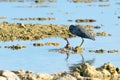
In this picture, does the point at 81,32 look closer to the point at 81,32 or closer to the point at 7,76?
the point at 81,32

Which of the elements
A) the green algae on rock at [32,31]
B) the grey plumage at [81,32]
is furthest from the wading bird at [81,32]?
the green algae on rock at [32,31]

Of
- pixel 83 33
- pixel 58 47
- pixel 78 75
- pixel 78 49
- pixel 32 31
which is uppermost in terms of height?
pixel 78 75

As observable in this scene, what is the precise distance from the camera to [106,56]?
19.0 m

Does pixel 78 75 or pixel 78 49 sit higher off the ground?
pixel 78 75

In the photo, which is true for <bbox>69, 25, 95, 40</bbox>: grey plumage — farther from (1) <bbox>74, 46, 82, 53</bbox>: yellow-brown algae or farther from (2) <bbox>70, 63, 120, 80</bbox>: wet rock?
(2) <bbox>70, 63, 120, 80</bbox>: wet rock

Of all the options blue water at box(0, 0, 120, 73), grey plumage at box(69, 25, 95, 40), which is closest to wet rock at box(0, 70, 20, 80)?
blue water at box(0, 0, 120, 73)

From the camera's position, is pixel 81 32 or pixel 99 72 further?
pixel 81 32

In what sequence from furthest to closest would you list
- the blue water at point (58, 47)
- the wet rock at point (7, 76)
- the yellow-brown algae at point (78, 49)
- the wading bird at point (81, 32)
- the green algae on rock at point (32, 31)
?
the green algae on rock at point (32, 31) → the wading bird at point (81, 32) → the yellow-brown algae at point (78, 49) → the blue water at point (58, 47) → the wet rock at point (7, 76)

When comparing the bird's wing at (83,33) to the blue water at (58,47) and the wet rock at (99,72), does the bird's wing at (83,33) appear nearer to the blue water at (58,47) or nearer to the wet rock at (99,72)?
the blue water at (58,47)

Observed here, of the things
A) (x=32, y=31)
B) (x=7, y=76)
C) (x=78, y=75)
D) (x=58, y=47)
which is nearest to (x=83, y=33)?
(x=58, y=47)

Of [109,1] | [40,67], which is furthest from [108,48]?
[109,1]

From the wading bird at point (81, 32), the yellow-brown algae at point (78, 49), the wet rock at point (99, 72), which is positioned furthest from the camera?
the wading bird at point (81, 32)

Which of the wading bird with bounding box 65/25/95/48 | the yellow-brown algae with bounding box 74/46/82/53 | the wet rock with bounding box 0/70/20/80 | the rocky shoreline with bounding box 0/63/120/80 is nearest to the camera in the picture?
the wet rock with bounding box 0/70/20/80

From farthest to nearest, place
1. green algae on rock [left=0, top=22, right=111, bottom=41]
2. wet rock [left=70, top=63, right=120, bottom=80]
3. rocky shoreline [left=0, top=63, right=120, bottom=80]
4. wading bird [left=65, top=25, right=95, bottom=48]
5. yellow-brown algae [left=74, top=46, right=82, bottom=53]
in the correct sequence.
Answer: green algae on rock [left=0, top=22, right=111, bottom=41], wading bird [left=65, top=25, right=95, bottom=48], yellow-brown algae [left=74, top=46, right=82, bottom=53], wet rock [left=70, top=63, right=120, bottom=80], rocky shoreline [left=0, top=63, right=120, bottom=80]
